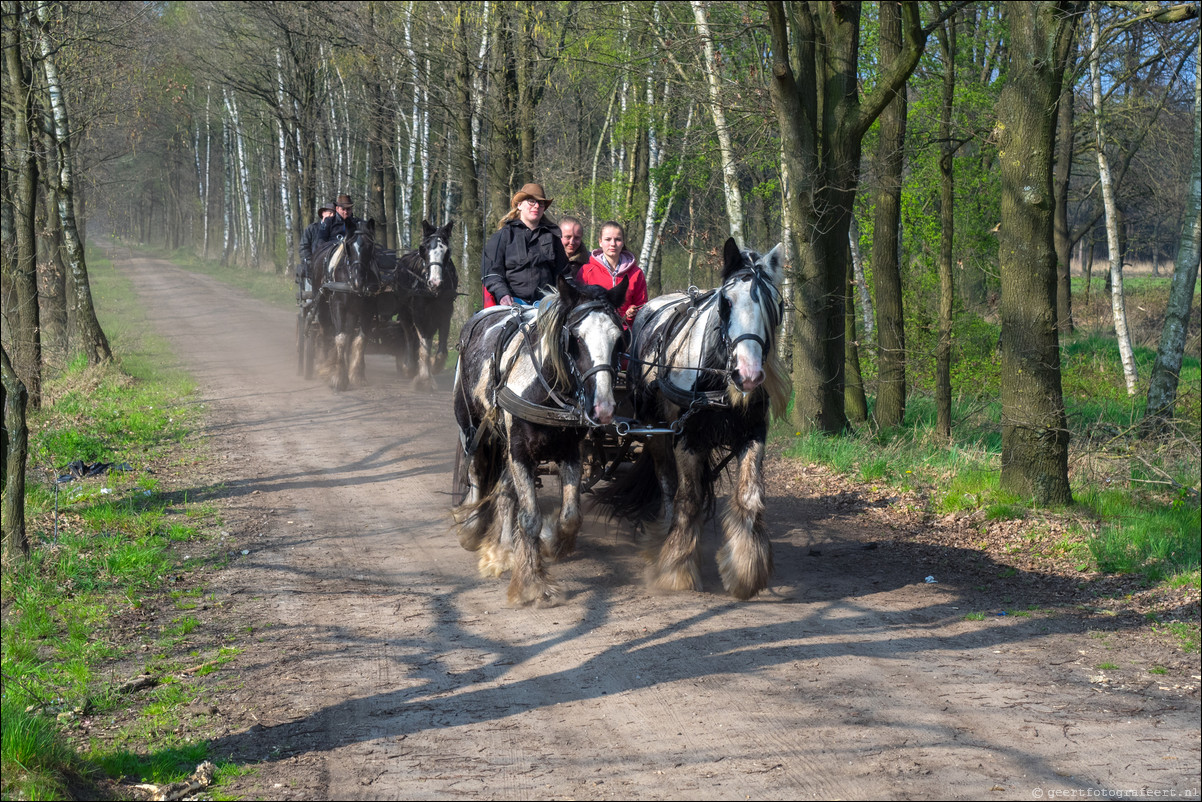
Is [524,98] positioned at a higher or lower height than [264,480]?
higher

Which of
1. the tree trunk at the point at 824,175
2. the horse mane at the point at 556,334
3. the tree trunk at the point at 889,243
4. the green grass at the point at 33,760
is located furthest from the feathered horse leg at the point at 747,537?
the tree trunk at the point at 889,243

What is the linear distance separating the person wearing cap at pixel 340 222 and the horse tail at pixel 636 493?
9549mm

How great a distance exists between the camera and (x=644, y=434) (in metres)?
6.07

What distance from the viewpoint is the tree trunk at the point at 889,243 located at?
11.3 meters

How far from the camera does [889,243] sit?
38.2 ft

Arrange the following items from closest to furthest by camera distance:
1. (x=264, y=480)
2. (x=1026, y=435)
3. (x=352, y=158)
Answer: (x=1026, y=435), (x=264, y=480), (x=352, y=158)

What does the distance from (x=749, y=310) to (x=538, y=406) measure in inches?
54.9

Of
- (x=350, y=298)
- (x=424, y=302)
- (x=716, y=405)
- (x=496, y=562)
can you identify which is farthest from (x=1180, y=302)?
(x=350, y=298)

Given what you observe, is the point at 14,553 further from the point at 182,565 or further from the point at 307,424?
the point at 307,424

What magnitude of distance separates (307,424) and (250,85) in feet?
61.1

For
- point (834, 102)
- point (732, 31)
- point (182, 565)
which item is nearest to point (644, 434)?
point (182, 565)

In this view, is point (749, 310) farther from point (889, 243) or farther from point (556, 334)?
point (889, 243)

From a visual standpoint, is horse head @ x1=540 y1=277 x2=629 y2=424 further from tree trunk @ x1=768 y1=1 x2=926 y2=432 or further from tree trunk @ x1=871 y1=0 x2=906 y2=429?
tree trunk @ x1=871 y1=0 x2=906 y2=429

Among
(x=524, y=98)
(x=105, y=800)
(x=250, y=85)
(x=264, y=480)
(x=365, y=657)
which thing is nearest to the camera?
(x=105, y=800)
